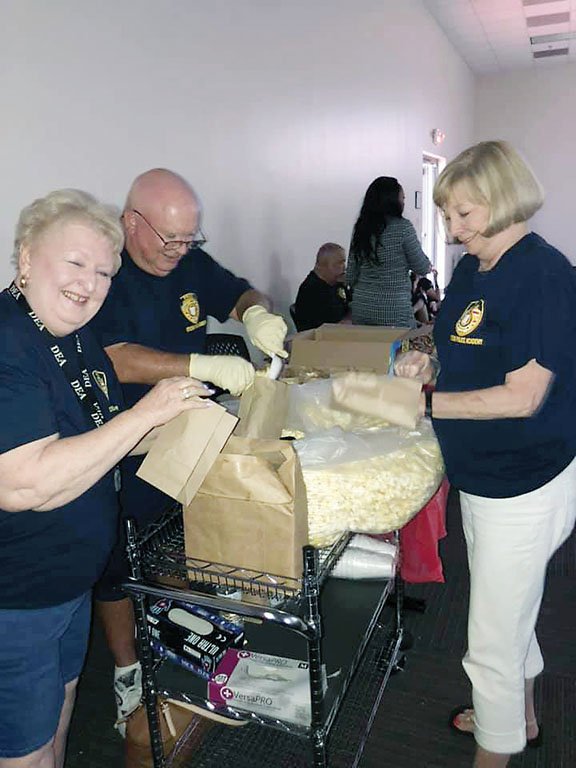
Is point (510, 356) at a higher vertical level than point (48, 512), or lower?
higher

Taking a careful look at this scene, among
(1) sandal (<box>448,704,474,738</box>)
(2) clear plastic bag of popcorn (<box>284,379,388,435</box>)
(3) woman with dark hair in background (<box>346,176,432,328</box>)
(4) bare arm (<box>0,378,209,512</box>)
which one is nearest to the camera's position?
(4) bare arm (<box>0,378,209,512</box>)

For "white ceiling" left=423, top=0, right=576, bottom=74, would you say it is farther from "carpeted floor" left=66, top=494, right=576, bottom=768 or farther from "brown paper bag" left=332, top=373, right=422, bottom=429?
"brown paper bag" left=332, top=373, right=422, bottom=429

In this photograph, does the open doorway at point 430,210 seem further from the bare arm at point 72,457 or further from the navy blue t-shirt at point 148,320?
the bare arm at point 72,457

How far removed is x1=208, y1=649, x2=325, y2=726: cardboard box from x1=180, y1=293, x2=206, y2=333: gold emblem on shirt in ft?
2.81

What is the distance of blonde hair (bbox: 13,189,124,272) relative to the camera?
1042mm

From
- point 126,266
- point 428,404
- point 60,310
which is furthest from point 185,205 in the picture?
point 428,404

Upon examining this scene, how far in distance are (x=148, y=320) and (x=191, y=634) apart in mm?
754

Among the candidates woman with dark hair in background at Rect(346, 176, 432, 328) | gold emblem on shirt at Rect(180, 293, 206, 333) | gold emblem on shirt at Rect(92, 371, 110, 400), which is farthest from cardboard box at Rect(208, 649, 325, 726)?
woman with dark hair in background at Rect(346, 176, 432, 328)

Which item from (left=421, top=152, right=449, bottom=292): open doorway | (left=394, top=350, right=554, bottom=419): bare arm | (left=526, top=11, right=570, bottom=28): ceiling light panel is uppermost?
(left=526, top=11, right=570, bottom=28): ceiling light panel

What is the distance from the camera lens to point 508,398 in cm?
118

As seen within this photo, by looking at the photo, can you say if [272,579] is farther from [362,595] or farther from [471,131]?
[471,131]

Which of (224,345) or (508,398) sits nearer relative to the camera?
(508,398)

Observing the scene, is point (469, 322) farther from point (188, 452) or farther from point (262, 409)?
point (188, 452)

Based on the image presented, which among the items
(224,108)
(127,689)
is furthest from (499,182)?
(224,108)
